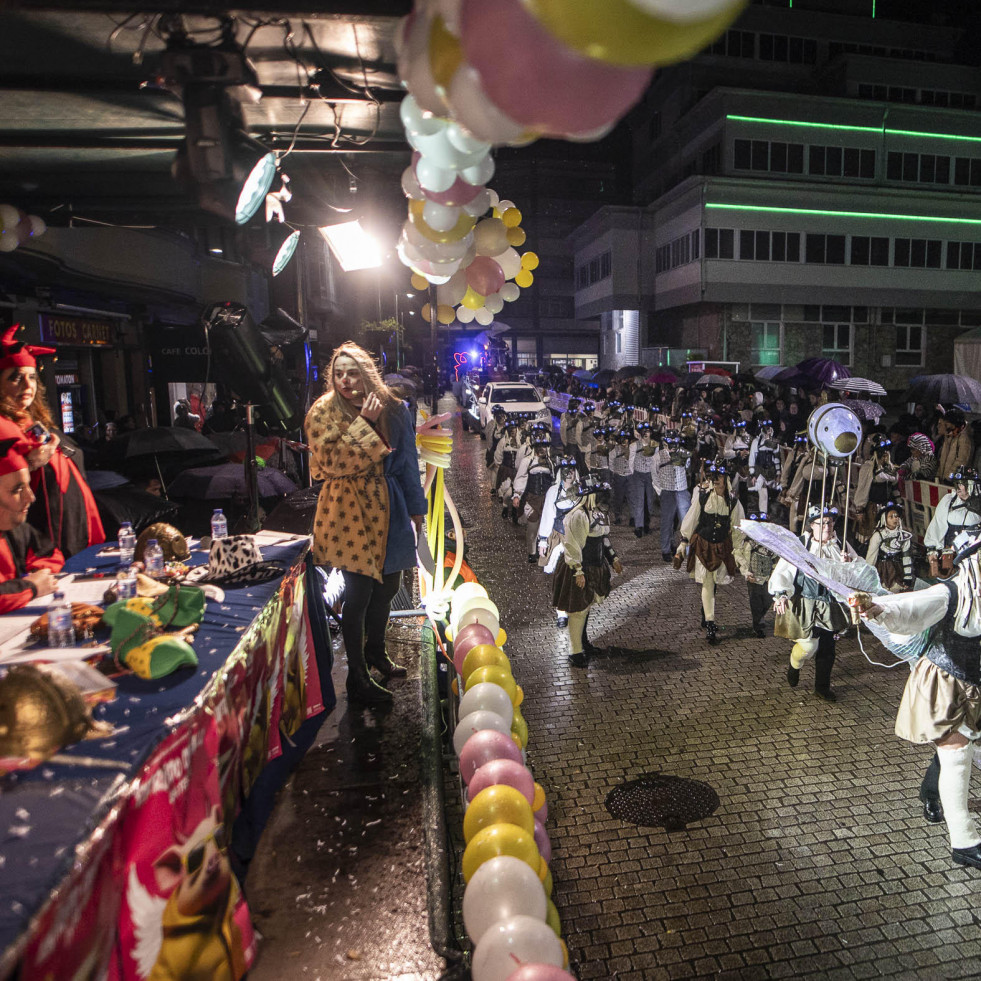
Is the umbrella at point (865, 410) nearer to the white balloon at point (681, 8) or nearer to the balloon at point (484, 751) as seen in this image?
the balloon at point (484, 751)

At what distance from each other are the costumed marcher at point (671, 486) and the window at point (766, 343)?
802 inches

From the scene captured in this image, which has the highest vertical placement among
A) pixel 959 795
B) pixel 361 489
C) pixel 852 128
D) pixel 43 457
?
pixel 852 128

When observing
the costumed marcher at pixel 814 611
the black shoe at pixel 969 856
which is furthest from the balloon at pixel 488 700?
the costumed marcher at pixel 814 611

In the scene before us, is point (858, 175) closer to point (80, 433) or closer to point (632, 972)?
point (80, 433)

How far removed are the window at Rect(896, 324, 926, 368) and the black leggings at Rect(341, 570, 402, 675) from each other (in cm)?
3155

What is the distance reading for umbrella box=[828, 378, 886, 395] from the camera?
1380cm

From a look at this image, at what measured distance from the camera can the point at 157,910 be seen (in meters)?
2.27

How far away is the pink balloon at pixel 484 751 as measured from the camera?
3.55m

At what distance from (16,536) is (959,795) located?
212 inches

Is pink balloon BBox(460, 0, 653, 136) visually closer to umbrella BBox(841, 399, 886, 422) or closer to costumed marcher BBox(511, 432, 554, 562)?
costumed marcher BBox(511, 432, 554, 562)

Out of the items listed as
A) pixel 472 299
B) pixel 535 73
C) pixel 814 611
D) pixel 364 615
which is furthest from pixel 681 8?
pixel 472 299

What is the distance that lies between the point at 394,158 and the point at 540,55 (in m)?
6.38

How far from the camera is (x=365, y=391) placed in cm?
480

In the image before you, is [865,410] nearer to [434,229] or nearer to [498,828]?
[434,229]
